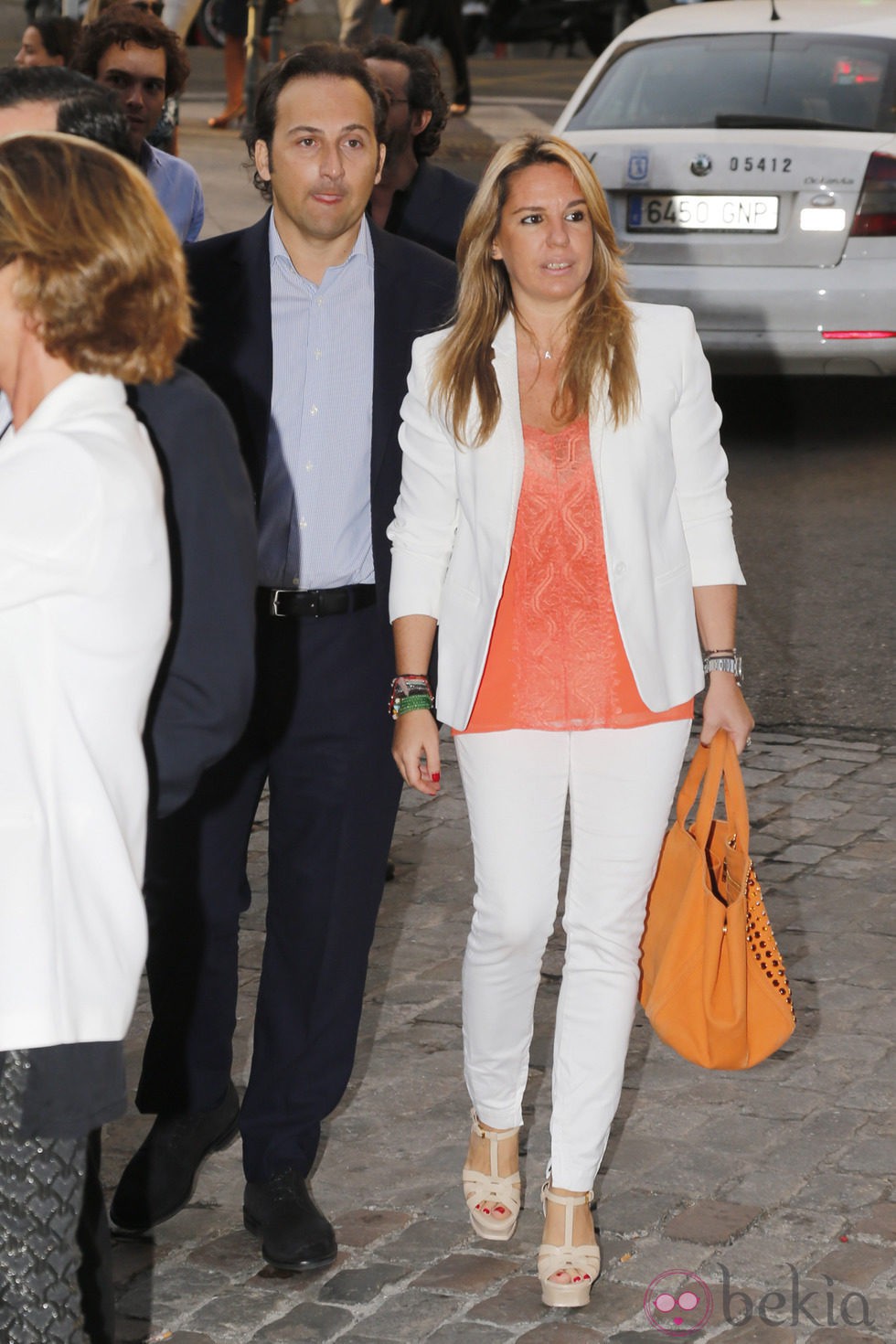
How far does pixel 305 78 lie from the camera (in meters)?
4.25

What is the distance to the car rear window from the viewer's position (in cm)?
1070

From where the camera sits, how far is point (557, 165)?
389cm

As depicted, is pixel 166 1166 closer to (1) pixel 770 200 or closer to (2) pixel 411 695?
(2) pixel 411 695

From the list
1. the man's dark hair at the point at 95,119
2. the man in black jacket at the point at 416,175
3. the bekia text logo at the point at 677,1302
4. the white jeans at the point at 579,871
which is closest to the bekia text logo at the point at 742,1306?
the bekia text logo at the point at 677,1302

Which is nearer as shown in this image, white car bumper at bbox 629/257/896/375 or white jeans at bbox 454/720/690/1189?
white jeans at bbox 454/720/690/1189

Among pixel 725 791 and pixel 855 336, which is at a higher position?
pixel 855 336

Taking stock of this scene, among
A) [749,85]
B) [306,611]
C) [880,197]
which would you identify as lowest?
[306,611]

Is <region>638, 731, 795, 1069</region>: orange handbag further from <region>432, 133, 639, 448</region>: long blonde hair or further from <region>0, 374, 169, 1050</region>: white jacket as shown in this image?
<region>0, 374, 169, 1050</region>: white jacket

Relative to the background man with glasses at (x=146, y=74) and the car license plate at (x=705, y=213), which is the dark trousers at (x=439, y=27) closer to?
the car license plate at (x=705, y=213)

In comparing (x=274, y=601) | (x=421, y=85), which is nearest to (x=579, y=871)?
(x=274, y=601)

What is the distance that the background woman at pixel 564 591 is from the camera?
382cm

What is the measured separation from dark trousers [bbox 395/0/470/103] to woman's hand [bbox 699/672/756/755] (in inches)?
625

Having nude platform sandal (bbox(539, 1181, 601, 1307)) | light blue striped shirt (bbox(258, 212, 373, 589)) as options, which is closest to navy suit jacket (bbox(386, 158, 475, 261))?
light blue striped shirt (bbox(258, 212, 373, 589))

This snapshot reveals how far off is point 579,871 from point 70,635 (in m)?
1.57
